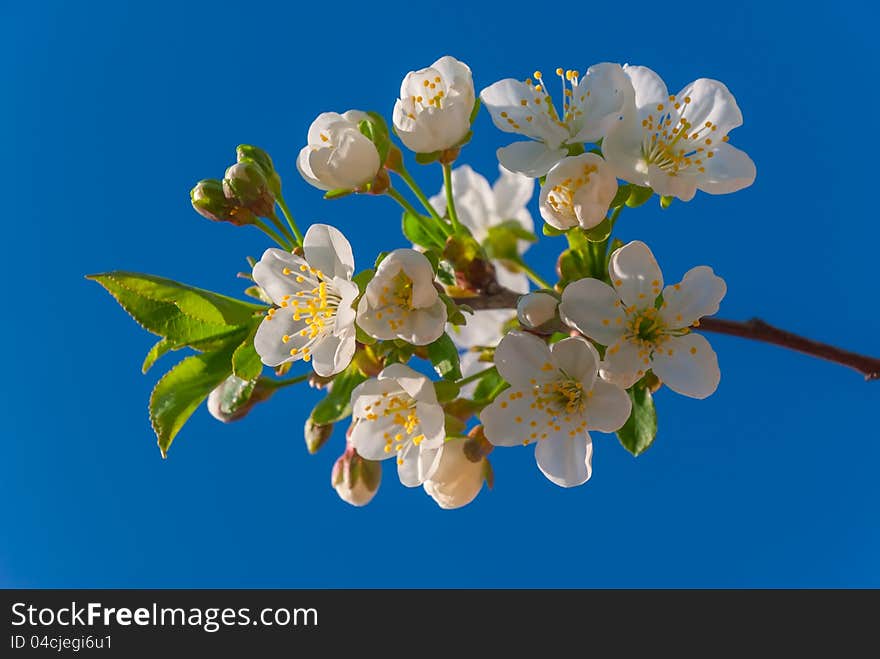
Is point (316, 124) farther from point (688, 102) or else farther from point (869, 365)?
point (869, 365)

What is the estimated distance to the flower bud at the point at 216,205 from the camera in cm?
181

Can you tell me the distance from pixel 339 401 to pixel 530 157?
0.66 m

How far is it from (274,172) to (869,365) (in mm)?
1417

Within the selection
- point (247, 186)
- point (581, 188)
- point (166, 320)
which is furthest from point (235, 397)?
point (581, 188)

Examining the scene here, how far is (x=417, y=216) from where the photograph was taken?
6.45 ft

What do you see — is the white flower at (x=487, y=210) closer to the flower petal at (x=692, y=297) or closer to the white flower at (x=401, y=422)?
the white flower at (x=401, y=422)

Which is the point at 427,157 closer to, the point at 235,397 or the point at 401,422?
the point at 401,422

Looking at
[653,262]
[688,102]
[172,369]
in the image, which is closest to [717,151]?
[688,102]

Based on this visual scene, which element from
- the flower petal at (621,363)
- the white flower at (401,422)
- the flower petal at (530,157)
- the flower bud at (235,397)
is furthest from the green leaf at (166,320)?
the flower petal at (621,363)

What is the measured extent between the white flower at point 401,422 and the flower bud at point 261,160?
53 centimetres

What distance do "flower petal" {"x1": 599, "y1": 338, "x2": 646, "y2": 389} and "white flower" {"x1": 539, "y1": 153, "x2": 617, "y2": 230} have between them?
0.26m

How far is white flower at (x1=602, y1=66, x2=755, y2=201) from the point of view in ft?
5.53

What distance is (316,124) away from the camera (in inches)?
71.3

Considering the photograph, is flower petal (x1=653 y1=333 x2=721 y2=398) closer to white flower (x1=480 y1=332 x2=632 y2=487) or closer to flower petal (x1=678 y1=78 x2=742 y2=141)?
white flower (x1=480 y1=332 x2=632 y2=487)
